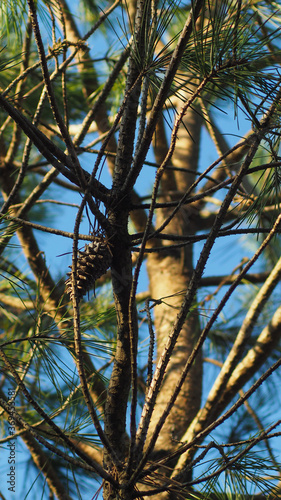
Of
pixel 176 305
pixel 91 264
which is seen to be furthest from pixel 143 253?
pixel 176 305

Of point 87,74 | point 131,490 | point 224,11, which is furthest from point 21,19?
point 131,490

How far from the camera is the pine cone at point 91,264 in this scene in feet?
2.00

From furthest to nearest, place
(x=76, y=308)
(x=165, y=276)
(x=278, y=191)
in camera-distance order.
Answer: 1. (x=165, y=276)
2. (x=278, y=191)
3. (x=76, y=308)

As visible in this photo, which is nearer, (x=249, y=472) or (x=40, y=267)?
(x=249, y=472)

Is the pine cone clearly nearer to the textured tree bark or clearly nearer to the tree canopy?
the tree canopy

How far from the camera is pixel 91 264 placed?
0.61m

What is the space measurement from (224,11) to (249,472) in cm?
58

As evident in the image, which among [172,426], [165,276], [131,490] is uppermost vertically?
[165,276]

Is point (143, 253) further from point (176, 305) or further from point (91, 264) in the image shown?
point (176, 305)

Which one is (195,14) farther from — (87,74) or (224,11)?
(87,74)

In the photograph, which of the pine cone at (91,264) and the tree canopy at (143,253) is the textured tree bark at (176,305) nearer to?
the tree canopy at (143,253)

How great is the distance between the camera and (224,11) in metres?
0.59

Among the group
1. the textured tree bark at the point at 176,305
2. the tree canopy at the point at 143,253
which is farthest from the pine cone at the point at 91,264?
the textured tree bark at the point at 176,305

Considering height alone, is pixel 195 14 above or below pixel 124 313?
above
